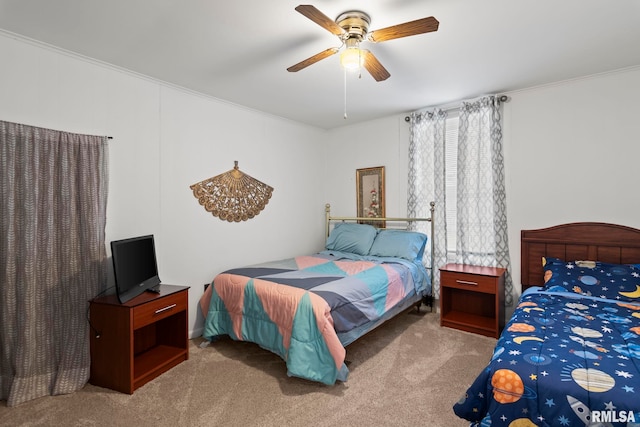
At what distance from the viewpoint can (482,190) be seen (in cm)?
354

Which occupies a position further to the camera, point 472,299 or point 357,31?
point 472,299

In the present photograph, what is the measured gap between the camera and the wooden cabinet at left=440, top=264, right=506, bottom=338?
316 cm

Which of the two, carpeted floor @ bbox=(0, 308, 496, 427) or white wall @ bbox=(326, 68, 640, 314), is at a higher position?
white wall @ bbox=(326, 68, 640, 314)

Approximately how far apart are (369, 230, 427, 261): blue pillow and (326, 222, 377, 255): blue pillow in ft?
0.34

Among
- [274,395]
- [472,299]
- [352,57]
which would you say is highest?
[352,57]

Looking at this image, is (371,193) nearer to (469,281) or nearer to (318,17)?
(469,281)

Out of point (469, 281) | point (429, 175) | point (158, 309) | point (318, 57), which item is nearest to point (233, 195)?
point (158, 309)

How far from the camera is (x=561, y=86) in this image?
3.13 m

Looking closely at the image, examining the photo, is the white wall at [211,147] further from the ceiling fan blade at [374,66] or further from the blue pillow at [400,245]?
the ceiling fan blade at [374,66]

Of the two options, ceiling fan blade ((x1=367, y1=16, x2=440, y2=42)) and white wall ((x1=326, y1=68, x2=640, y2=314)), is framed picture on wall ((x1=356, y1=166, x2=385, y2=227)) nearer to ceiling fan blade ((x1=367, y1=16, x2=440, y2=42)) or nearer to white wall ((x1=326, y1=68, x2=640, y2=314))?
white wall ((x1=326, y1=68, x2=640, y2=314))

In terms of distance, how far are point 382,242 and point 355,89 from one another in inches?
72.0

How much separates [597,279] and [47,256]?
426 centimetres

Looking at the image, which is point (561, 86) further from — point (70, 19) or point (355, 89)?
point (70, 19)

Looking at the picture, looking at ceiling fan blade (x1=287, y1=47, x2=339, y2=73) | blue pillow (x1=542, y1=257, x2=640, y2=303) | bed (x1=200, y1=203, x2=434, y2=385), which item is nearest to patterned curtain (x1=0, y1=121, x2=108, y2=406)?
bed (x1=200, y1=203, x2=434, y2=385)
